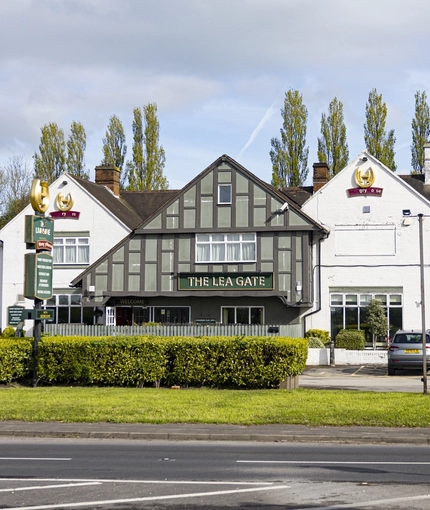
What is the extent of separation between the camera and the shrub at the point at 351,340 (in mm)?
37688

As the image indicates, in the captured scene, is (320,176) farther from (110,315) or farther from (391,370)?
(391,370)

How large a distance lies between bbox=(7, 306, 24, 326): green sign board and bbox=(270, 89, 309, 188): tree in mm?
23930

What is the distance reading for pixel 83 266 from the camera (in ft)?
139

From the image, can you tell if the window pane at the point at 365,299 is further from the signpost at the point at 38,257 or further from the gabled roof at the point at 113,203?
the signpost at the point at 38,257

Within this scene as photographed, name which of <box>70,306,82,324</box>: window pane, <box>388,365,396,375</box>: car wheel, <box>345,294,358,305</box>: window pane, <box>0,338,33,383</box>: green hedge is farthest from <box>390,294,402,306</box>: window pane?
<box>0,338,33,383</box>: green hedge

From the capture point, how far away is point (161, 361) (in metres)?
23.4

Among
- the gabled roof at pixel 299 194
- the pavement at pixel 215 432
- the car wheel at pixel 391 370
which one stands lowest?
the pavement at pixel 215 432

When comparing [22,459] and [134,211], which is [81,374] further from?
[134,211]

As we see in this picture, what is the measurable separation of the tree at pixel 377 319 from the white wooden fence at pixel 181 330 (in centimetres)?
707

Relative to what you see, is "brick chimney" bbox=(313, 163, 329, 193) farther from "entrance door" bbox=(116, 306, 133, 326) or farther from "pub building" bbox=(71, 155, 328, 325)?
"entrance door" bbox=(116, 306, 133, 326)

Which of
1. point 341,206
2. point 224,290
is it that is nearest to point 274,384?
point 224,290

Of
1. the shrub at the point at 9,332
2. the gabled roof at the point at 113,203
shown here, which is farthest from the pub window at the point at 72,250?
the shrub at the point at 9,332

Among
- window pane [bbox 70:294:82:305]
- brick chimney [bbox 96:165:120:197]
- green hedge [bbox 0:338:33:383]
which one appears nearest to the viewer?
green hedge [bbox 0:338:33:383]

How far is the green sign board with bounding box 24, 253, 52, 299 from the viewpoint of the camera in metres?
25.2
